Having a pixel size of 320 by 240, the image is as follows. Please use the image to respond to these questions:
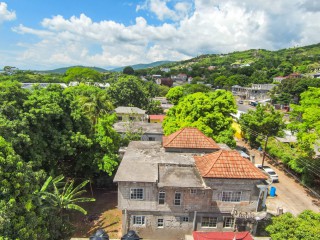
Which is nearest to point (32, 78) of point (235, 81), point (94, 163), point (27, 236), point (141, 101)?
point (141, 101)

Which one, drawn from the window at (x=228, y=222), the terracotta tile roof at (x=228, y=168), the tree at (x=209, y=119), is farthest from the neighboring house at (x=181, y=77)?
the window at (x=228, y=222)

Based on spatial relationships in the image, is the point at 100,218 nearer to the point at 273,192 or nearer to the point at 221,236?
the point at 221,236

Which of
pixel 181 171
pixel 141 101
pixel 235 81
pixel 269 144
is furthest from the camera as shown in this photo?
pixel 235 81

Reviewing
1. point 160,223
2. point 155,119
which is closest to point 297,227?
point 160,223

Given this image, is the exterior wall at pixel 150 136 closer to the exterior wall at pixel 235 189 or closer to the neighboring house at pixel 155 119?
the neighboring house at pixel 155 119

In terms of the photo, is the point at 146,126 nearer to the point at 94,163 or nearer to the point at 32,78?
the point at 94,163

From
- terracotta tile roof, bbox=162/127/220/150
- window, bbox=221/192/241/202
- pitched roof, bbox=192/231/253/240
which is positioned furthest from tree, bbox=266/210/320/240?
terracotta tile roof, bbox=162/127/220/150
